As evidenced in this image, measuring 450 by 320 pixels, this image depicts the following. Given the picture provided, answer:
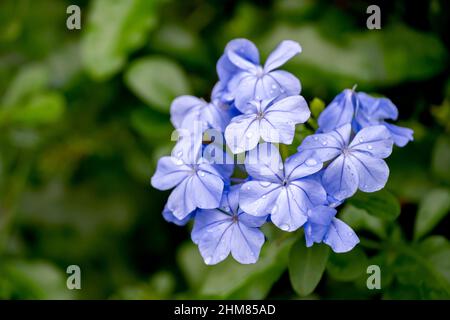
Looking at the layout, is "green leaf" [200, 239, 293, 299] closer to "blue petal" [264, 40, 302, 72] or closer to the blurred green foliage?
the blurred green foliage

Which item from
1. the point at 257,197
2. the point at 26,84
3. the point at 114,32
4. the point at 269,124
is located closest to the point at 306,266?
the point at 257,197

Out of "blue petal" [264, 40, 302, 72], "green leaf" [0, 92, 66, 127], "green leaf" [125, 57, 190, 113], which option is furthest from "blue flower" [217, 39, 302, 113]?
"green leaf" [0, 92, 66, 127]

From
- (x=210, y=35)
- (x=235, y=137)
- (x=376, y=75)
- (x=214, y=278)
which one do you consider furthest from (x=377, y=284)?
(x=210, y=35)

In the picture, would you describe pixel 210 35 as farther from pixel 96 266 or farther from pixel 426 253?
pixel 426 253

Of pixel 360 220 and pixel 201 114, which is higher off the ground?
pixel 201 114

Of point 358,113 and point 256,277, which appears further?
point 256,277

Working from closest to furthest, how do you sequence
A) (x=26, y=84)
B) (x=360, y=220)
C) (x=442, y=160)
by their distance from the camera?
(x=360, y=220)
(x=442, y=160)
(x=26, y=84)

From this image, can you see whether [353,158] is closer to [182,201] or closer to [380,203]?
[380,203]
